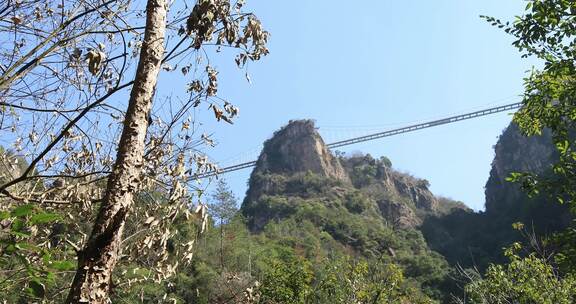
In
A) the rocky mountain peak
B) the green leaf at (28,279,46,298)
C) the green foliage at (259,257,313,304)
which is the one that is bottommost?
the green leaf at (28,279,46,298)

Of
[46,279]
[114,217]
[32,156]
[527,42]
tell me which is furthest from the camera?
Result: [527,42]

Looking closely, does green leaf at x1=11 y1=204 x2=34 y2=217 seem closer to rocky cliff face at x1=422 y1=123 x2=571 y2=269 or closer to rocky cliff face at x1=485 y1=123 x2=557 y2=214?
rocky cliff face at x1=422 y1=123 x2=571 y2=269

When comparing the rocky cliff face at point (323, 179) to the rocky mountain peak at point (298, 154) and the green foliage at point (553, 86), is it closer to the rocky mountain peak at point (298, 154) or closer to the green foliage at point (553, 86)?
the rocky mountain peak at point (298, 154)

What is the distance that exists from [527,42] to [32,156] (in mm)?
4239

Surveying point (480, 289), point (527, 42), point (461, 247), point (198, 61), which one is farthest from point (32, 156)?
point (461, 247)

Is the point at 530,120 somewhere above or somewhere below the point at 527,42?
below

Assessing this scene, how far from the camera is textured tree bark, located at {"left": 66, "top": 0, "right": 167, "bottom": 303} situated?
2100 mm

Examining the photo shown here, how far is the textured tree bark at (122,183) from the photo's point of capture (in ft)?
6.89

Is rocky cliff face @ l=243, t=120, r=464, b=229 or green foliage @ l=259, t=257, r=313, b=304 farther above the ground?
rocky cliff face @ l=243, t=120, r=464, b=229

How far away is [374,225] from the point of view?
5619 centimetres

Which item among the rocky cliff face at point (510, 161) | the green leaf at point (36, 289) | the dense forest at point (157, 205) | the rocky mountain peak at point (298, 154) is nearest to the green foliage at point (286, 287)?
the dense forest at point (157, 205)

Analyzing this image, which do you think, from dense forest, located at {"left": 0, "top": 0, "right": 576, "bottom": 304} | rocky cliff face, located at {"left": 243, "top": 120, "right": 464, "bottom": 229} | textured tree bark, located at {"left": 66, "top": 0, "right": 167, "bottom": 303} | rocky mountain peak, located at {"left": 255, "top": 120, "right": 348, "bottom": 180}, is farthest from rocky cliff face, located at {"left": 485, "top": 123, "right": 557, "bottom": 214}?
textured tree bark, located at {"left": 66, "top": 0, "right": 167, "bottom": 303}

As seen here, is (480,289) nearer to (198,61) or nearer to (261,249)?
(198,61)

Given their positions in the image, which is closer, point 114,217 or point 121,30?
point 114,217
